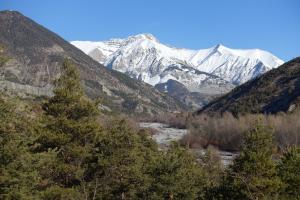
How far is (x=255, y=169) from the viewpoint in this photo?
29.1 meters

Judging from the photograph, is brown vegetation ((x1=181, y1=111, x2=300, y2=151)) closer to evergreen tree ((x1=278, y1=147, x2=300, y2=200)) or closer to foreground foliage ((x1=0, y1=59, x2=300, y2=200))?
foreground foliage ((x1=0, y1=59, x2=300, y2=200))

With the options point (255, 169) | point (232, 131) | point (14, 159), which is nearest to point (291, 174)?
point (255, 169)

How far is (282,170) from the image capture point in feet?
102

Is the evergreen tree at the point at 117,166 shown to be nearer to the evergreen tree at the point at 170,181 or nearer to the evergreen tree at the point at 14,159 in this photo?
the evergreen tree at the point at 170,181

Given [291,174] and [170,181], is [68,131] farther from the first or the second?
[291,174]

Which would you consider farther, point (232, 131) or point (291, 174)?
point (232, 131)

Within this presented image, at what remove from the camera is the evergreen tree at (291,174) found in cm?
2986

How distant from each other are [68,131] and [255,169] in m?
12.4

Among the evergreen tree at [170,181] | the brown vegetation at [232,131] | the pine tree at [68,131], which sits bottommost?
the evergreen tree at [170,181]

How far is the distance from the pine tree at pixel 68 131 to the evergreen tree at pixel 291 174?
12409 millimetres

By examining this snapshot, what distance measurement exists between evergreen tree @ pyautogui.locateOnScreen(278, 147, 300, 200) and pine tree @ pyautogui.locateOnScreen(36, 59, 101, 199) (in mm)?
12409

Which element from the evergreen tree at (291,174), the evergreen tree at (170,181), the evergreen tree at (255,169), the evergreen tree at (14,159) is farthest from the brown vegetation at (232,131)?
the evergreen tree at (14,159)

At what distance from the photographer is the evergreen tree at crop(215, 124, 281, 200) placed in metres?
28.3

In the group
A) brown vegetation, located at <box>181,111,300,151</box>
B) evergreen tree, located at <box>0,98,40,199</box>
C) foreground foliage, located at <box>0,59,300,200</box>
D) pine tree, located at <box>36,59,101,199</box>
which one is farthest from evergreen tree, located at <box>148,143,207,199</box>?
brown vegetation, located at <box>181,111,300,151</box>
